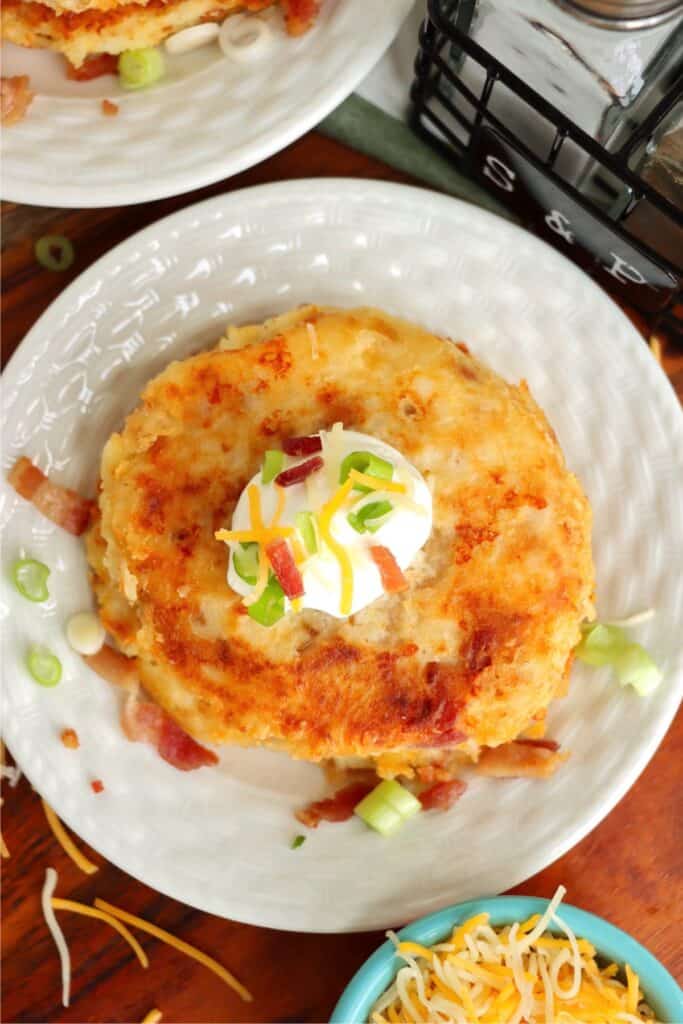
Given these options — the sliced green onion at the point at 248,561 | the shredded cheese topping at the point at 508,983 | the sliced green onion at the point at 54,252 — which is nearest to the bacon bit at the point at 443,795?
the shredded cheese topping at the point at 508,983

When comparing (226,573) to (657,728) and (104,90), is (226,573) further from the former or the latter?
(104,90)

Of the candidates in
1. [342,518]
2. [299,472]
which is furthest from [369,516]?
[299,472]

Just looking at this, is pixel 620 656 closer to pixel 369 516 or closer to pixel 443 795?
pixel 443 795

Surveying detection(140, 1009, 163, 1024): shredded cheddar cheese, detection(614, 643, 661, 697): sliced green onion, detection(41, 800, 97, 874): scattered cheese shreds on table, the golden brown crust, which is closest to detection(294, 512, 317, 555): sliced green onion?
the golden brown crust

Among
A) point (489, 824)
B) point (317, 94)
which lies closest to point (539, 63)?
point (317, 94)

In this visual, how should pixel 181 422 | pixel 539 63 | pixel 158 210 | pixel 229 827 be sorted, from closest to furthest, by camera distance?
pixel 539 63, pixel 181 422, pixel 229 827, pixel 158 210

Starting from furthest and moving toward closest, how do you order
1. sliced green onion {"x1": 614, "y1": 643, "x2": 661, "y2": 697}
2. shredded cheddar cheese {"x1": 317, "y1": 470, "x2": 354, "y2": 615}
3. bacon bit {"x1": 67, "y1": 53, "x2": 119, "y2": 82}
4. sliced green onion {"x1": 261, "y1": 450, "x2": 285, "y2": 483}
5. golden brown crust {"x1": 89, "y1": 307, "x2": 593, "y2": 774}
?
bacon bit {"x1": 67, "y1": 53, "x2": 119, "y2": 82}
sliced green onion {"x1": 614, "y1": 643, "x2": 661, "y2": 697}
golden brown crust {"x1": 89, "y1": 307, "x2": 593, "y2": 774}
sliced green onion {"x1": 261, "y1": 450, "x2": 285, "y2": 483}
shredded cheddar cheese {"x1": 317, "y1": 470, "x2": 354, "y2": 615}

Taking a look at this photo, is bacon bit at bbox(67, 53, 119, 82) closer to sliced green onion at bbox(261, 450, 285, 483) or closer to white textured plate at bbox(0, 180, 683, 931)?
white textured plate at bbox(0, 180, 683, 931)
